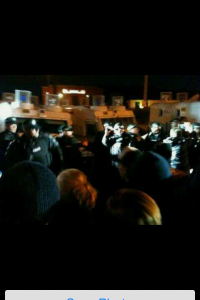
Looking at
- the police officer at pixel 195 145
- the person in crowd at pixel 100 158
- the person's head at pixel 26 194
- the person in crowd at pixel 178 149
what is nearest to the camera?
the person's head at pixel 26 194

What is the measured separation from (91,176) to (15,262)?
6166 millimetres

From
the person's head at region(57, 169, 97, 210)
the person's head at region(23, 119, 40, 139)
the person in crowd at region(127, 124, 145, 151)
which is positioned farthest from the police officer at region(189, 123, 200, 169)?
the person's head at region(57, 169, 97, 210)

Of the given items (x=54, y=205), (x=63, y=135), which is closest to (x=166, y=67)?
(x=54, y=205)

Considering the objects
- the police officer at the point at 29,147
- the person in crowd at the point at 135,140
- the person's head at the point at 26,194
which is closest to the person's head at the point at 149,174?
the person's head at the point at 26,194

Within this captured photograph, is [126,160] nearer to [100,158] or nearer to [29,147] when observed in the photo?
[29,147]

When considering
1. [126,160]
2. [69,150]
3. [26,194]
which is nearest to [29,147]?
[69,150]

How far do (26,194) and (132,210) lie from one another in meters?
0.51

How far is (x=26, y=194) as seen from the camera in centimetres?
141

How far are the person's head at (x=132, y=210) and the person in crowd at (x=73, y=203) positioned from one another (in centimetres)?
13

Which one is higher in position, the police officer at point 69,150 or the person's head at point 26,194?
the person's head at point 26,194

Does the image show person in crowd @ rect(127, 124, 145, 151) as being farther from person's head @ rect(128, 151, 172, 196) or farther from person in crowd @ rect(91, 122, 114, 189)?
person's head @ rect(128, 151, 172, 196)

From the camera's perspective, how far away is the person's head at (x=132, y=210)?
1476 millimetres

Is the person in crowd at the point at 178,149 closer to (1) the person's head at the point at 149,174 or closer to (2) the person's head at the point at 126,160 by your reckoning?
(2) the person's head at the point at 126,160

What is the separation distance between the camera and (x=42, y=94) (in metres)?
23.9
